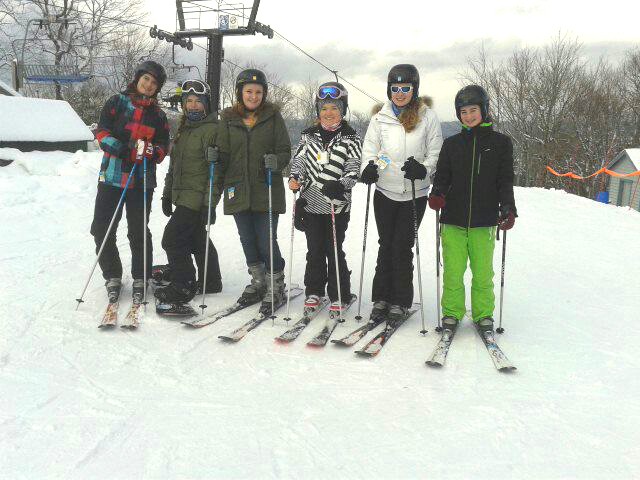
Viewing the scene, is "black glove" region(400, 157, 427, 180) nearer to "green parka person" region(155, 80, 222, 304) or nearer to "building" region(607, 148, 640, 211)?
"green parka person" region(155, 80, 222, 304)

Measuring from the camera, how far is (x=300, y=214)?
4.21 meters

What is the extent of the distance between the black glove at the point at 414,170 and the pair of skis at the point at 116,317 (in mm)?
2354

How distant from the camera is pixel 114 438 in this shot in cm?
240

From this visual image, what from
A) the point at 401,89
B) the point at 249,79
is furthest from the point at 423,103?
the point at 249,79

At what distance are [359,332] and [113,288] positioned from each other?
88.4 inches

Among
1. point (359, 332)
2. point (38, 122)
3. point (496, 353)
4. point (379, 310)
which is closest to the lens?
point (496, 353)

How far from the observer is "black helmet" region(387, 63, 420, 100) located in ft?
12.5

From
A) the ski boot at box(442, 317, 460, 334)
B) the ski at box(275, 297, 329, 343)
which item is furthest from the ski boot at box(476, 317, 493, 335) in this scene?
the ski at box(275, 297, 329, 343)

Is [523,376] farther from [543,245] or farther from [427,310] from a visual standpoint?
[543,245]

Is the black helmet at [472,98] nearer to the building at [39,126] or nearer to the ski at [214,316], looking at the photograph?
the ski at [214,316]

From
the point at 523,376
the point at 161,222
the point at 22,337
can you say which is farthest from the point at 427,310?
the point at 161,222

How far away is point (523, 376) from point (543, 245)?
5.00m

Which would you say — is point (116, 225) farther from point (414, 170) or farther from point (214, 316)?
point (414, 170)

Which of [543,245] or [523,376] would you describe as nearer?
[523,376]
